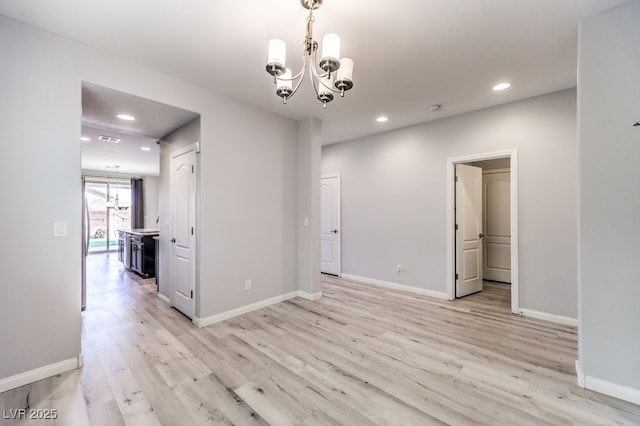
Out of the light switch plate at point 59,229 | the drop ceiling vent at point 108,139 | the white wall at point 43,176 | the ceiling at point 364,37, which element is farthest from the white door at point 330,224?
the light switch plate at point 59,229

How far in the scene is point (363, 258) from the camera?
17.7 feet

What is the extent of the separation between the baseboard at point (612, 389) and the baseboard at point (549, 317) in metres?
1.56

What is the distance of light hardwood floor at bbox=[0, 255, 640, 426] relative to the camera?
1857 millimetres

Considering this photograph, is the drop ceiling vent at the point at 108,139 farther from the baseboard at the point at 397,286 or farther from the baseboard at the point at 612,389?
the baseboard at the point at 612,389

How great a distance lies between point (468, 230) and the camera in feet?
15.0

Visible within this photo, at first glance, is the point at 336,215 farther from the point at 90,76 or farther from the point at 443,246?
the point at 90,76

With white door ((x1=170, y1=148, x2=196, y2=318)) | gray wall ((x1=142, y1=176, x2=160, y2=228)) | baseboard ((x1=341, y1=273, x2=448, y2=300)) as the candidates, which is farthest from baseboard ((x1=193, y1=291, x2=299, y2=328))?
gray wall ((x1=142, y1=176, x2=160, y2=228))

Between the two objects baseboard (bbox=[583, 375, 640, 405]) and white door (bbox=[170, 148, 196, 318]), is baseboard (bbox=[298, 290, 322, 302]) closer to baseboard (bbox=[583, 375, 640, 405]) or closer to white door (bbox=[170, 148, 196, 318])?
white door (bbox=[170, 148, 196, 318])

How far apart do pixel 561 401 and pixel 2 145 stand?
457cm

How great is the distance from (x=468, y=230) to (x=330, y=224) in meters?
2.65

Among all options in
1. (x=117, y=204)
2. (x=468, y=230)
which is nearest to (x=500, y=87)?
(x=468, y=230)

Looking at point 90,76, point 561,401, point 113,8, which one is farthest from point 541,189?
point 90,76

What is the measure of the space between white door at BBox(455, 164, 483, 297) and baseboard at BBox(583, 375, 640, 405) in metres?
2.24

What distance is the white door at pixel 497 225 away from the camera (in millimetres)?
5395
